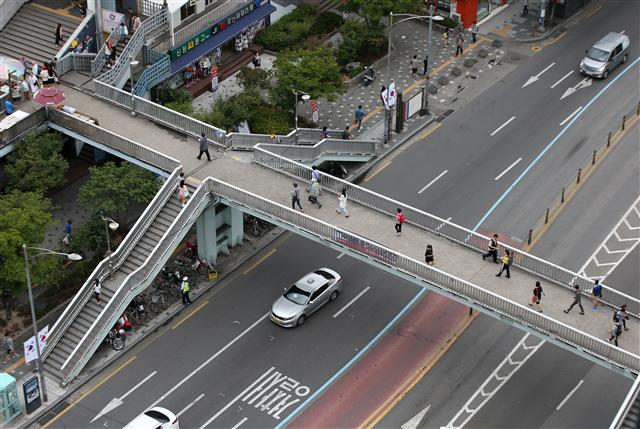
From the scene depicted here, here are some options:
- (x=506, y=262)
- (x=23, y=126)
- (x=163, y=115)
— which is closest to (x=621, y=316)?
(x=506, y=262)

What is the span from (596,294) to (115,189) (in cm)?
2590

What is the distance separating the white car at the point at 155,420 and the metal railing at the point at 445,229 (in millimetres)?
15270

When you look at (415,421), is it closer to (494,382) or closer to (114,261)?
(494,382)

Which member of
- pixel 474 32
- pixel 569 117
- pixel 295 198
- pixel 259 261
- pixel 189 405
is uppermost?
pixel 295 198

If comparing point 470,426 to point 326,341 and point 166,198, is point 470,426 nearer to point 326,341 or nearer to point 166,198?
point 326,341

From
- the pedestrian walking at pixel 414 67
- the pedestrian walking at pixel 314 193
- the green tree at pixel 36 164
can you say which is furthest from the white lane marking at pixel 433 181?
the green tree at pixel 36 164

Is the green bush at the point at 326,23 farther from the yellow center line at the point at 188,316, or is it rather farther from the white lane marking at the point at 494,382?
the white lane marking at the point at 494,382

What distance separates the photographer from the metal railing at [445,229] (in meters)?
57.4

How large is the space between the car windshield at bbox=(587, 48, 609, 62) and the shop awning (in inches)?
914

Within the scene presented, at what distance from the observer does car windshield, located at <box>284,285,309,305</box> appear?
206 feet

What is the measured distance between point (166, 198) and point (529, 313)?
2079 cm

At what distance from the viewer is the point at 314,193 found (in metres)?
62.4

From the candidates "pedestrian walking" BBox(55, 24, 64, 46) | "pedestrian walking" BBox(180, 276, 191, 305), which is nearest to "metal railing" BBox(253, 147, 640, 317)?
"pedestrian walking" BBox(180, 276, 191, 305)

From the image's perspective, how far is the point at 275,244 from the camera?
227ft
